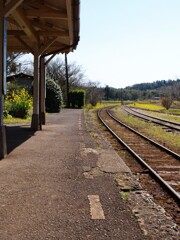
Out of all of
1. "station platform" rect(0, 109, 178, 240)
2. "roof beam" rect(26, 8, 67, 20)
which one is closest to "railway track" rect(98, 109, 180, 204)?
"station platform" rect(0, 109, 178, 240)

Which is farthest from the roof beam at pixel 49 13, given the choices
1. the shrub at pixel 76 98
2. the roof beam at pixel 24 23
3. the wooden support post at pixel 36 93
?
the shrub at pixel 76 98

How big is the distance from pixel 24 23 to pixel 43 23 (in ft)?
6.20

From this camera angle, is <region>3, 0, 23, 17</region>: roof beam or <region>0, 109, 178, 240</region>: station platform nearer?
<region>0, 109, 178, 240</region>: station platform

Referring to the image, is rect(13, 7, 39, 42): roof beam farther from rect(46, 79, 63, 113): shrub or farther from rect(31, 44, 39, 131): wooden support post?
rect(46, 79, 63, 113): shrub

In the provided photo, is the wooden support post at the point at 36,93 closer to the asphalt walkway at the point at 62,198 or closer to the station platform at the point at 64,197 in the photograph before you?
the station platform at the point at 64,197

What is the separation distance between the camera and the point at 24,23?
422 inches

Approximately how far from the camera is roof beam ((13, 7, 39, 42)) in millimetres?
9778

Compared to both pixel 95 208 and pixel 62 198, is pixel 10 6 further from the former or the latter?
pixel 95 208

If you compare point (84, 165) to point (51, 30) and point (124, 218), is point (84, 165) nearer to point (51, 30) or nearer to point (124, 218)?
point (124, 218)

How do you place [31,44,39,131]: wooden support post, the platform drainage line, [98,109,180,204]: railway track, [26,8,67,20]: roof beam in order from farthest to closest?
[31,44,39,131]: wooden support post, [26,8,67,20]: roof beam, [98,109,180,204]: railway track, the platform drainage line

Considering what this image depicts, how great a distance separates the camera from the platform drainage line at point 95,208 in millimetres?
4250

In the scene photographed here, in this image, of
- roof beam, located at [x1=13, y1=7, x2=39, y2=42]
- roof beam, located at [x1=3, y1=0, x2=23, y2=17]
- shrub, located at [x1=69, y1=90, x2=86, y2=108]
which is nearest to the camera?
roof beam, located at [x1=3, y1=0, x2=23, y2=17]

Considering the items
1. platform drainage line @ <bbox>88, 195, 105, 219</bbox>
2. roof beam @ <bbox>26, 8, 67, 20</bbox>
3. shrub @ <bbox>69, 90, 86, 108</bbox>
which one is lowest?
platform drainage line @ <bbox>88, 195, 105, 219</bbox>

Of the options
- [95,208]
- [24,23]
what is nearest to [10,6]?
[24,23]
